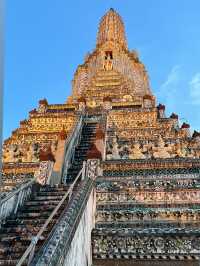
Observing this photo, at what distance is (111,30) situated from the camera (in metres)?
36.6

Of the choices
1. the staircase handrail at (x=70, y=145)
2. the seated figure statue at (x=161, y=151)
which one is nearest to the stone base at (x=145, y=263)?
the staircase handrail at (x=70, y=145)

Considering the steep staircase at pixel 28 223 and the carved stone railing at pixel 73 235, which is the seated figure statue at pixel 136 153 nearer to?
the steep staircase at pixel 28 223

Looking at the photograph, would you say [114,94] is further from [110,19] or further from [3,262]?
[3,262]

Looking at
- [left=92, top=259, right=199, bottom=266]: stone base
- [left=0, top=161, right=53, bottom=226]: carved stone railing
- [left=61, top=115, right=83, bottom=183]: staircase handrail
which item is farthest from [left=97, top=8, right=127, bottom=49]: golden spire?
[left=92, top=259, right=199, bottom=266]: stone base

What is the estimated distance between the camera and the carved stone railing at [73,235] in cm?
532

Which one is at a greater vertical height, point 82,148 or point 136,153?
point 82,148

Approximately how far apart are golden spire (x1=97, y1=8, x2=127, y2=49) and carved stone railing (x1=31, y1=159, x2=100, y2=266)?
1068 inches

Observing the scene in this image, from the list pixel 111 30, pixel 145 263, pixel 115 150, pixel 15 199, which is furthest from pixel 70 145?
pixel 111 30

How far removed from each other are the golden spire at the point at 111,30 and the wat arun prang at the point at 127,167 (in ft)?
26.5

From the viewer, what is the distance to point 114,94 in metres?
25.9

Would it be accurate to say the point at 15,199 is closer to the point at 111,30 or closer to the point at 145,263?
the point at 145,263

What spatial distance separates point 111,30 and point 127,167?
26.2 meters

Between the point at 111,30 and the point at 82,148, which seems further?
the point at 111,30

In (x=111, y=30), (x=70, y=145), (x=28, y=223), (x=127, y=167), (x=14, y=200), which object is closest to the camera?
(x=28, y=223)
